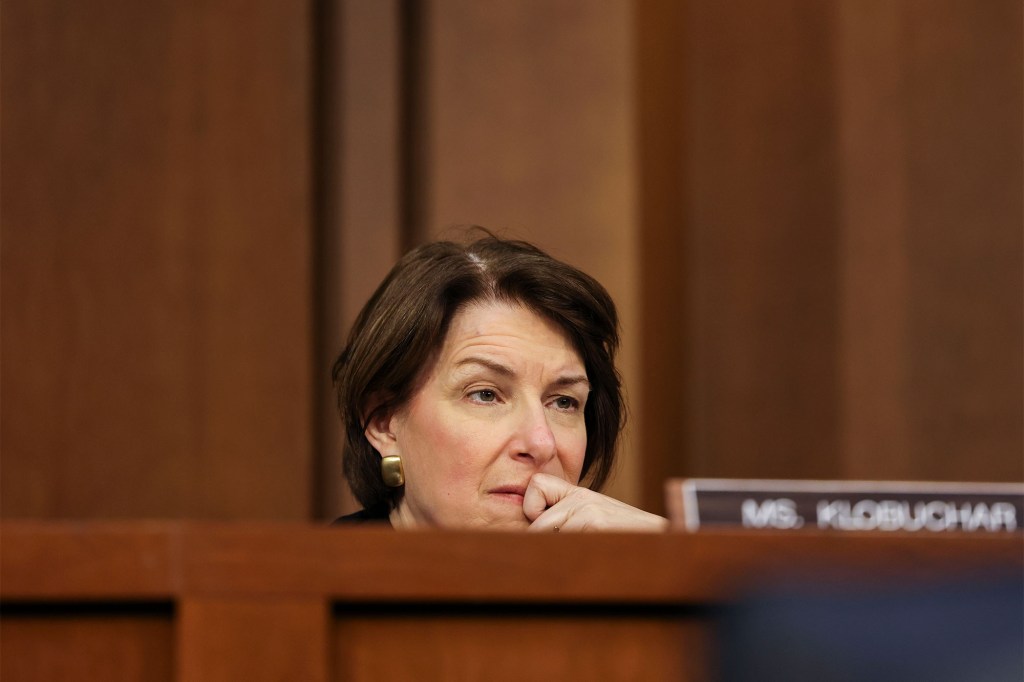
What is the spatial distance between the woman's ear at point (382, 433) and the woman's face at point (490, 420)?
18 millimetres

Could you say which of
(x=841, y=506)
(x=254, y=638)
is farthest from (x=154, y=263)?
(x=254, y=638)

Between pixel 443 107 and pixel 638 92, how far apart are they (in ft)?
1.58

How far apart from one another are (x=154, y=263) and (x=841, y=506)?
216 centimetres

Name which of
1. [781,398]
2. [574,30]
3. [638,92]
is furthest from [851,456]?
[574,30]

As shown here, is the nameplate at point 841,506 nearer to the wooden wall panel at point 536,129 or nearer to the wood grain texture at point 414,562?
the wood grain texture at point 414,562

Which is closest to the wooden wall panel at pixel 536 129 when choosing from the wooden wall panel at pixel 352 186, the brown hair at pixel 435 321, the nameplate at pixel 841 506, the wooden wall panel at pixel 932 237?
the wooden wall panel at pixel 352 186

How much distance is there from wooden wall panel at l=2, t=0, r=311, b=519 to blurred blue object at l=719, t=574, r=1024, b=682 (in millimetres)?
2168

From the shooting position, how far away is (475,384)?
5.93 ft

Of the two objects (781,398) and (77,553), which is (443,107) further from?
(77,553)

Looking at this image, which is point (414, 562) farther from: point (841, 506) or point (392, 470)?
point (392, 470)

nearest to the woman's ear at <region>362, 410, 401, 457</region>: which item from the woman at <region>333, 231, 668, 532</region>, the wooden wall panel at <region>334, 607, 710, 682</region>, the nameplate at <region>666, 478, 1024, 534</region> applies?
the woman at <region>333, 231, 668, 532</region>

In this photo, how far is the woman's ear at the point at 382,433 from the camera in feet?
6.33

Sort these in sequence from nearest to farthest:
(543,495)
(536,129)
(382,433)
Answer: (543,495) < (382,433) < (536,129)

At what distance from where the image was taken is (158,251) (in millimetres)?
2932
